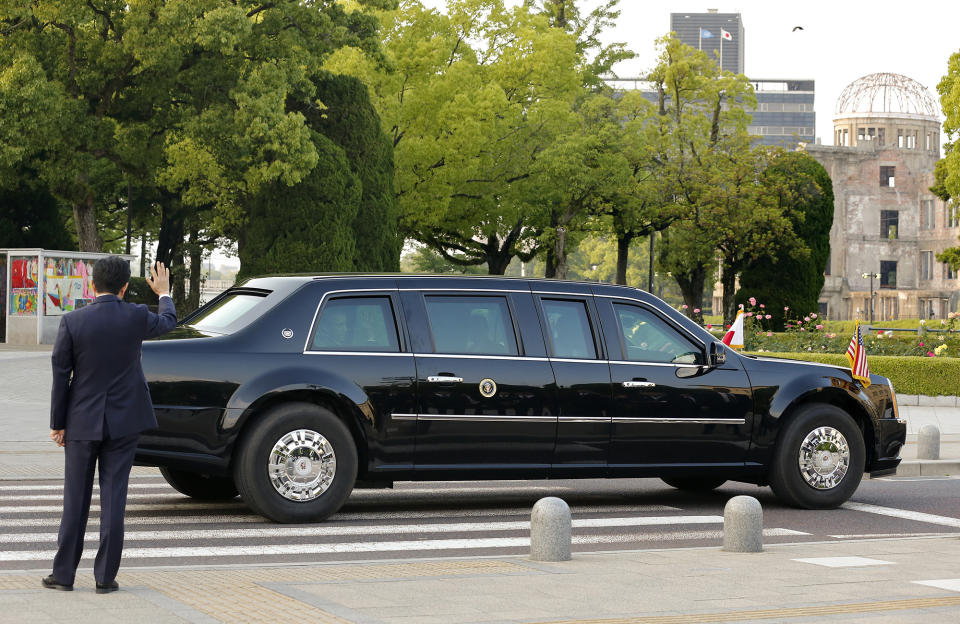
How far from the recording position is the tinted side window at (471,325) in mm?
10320

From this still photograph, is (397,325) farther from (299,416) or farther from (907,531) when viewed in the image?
(907,531)

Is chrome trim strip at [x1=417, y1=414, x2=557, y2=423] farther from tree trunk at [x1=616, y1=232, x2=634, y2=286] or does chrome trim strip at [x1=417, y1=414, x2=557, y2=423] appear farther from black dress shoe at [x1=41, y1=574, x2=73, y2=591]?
tree trunk at [x1=616, y1=232, x2=634, y2=286]

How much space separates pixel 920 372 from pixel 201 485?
1672 centimetres

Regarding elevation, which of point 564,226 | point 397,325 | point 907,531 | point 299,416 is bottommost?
point 907,531

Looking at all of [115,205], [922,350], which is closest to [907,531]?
[922,350]

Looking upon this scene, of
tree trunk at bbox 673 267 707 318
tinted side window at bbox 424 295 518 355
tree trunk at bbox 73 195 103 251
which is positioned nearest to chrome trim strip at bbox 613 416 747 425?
tinted side window at bbox 424 295 518 355

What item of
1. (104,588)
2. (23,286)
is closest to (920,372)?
(104,588)

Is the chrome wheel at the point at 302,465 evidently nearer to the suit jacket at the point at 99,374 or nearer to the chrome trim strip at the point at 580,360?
the chrome trim strip at the point at 580,360

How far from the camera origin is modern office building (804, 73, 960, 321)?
306 feet

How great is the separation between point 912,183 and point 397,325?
90.3 m

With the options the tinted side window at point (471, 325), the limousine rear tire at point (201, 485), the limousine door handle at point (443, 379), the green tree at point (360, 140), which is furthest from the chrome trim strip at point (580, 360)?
the green tree at point (360, 140)

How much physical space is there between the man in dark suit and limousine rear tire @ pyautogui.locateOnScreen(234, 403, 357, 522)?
2.63 meters

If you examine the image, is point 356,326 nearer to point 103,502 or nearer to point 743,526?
point 743,526

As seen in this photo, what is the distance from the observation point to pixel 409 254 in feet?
291
